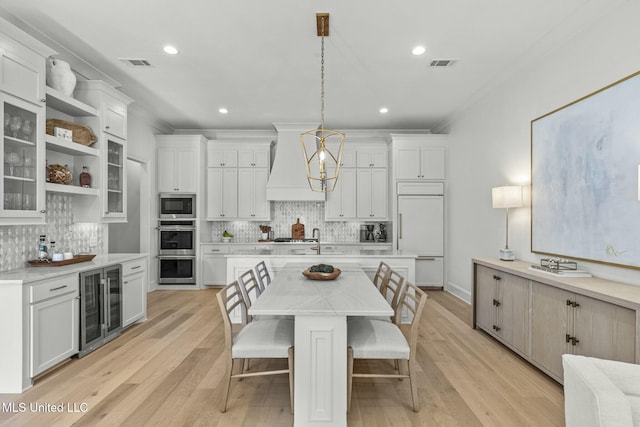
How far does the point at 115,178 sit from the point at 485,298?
442 centimetres

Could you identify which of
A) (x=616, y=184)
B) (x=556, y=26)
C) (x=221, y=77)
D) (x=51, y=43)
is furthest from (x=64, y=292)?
(x=556, y=26)

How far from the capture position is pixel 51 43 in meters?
3.22

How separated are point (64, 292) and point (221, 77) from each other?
2766 millimetres

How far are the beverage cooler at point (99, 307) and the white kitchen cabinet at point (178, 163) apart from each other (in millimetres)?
2565

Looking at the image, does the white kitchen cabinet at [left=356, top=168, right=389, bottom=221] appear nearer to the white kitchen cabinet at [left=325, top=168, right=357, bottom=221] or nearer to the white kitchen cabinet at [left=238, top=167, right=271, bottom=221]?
the white kitchen cabinet at [left=325, top=168, right=357, bottom=221]

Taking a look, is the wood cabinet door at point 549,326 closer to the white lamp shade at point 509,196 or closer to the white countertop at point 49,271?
the white lamp shade at point 509,196

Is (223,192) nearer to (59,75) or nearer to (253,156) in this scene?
(253,156)

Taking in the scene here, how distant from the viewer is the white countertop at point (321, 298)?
6.57 feet

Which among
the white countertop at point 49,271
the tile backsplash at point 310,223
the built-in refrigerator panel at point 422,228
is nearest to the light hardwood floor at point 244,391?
the white countertop at point 49,271

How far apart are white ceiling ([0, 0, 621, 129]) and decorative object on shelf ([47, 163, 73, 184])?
1185mm

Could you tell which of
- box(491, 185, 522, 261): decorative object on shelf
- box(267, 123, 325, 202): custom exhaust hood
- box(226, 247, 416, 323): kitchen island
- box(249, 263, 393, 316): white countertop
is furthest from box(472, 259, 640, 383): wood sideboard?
box(267, 123, 325, 202): custom exhaust hood

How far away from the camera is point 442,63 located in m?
3.67

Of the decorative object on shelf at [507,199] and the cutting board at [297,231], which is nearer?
the decorative object on shelf at [507,199]

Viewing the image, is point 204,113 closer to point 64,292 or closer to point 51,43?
point 51,43
